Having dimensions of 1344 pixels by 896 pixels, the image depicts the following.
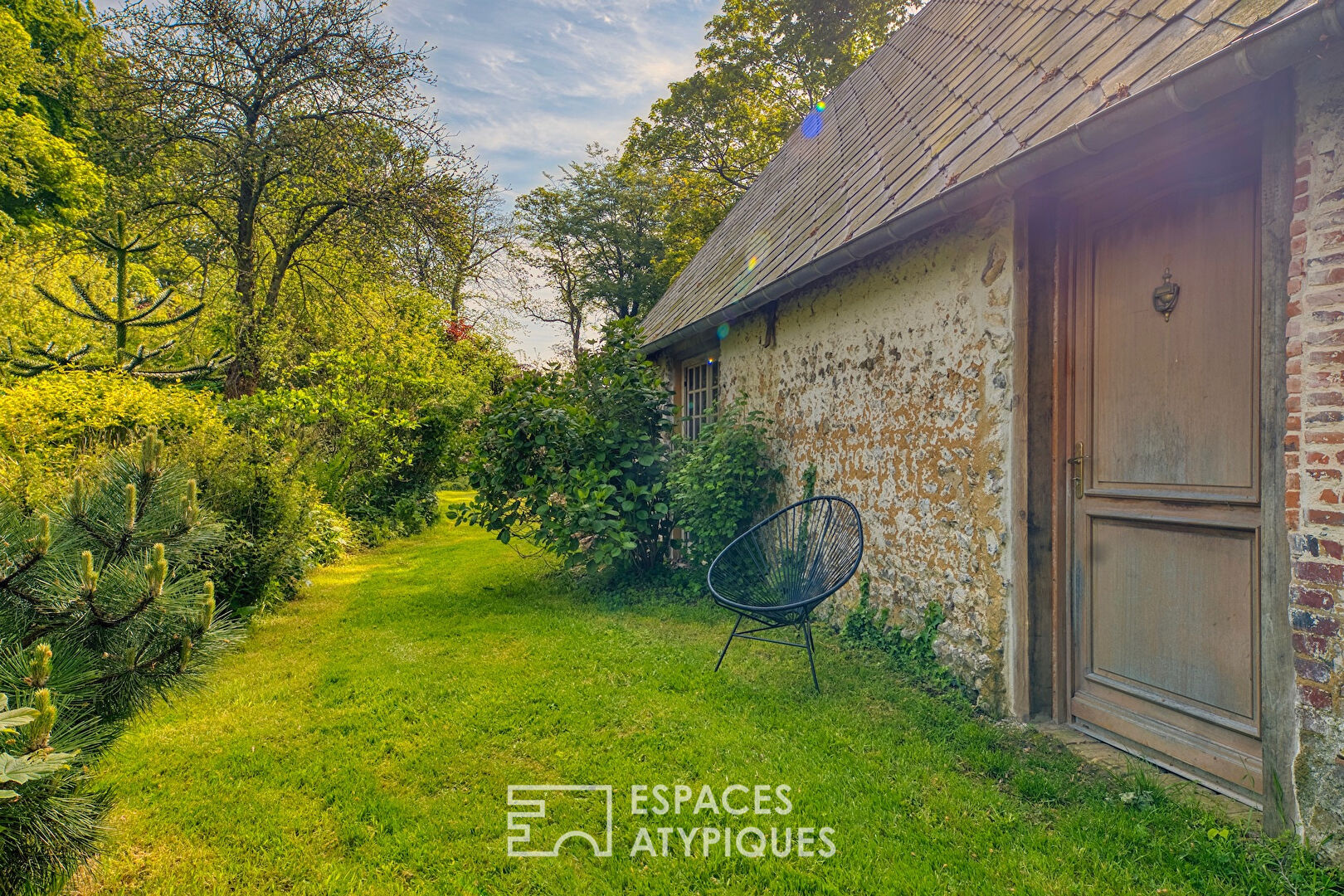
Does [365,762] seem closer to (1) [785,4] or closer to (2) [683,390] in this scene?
(2) [683,390]

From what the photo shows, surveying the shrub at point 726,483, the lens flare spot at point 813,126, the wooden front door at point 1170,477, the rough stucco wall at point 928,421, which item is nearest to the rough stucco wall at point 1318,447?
the wooden front door at point 1170,477

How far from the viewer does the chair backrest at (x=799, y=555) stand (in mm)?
3883

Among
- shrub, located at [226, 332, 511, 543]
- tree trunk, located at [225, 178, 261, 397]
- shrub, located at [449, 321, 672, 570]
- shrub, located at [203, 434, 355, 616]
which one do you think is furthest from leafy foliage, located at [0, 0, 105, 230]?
shrub, located at [449, 321, 672, 570]

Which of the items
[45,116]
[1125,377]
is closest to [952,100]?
[1125,377]

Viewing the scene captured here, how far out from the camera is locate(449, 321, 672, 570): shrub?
564cm

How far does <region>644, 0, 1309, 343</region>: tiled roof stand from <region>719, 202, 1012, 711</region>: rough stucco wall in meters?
0.36

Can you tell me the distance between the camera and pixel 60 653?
5.63 ft

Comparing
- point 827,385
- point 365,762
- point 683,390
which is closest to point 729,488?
point 827,385

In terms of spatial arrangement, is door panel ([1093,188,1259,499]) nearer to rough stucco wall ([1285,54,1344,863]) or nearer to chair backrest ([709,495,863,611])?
rough stucco wall ([1285,54,1344,863])

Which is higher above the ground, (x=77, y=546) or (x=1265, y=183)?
(x=1265, y=183)

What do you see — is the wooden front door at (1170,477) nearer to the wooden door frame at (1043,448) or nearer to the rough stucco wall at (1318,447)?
the wooden door frame at (1043,448)

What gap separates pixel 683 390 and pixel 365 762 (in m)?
5.85

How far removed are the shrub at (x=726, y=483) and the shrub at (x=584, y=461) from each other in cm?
43

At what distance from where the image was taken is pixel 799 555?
425 cm
